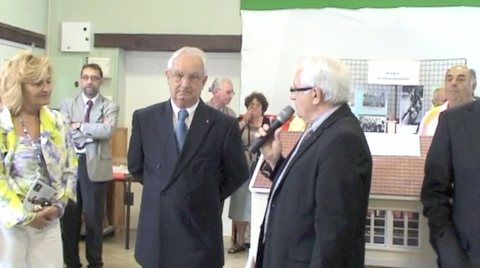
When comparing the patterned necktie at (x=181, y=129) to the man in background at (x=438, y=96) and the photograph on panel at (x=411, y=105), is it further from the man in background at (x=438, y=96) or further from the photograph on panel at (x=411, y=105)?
the photograph on panel at (x=411, y=105)

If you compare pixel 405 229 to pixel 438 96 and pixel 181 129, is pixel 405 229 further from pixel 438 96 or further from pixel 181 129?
pixel 438 96

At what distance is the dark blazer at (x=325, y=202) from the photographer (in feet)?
5.50

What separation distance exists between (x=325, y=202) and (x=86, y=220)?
3057 millimetres

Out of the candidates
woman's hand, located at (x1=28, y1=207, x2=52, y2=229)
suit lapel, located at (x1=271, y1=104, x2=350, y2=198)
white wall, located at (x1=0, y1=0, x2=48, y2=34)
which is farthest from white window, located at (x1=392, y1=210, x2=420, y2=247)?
white wall, located at (x1=0, y1=0, x2=48, y2=34)

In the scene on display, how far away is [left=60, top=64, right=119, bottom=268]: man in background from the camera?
4316mm

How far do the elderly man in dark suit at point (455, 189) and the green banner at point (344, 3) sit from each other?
3.94 m

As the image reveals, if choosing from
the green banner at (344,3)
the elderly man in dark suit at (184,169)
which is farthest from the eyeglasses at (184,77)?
the green banner at (344,3)

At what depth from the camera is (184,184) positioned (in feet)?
7.27

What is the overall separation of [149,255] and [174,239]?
128 mm

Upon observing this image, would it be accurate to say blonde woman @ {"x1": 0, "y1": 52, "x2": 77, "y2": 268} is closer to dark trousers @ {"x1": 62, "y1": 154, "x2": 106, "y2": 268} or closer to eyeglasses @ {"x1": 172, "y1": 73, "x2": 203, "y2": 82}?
eyeglasses @ {"x1": 172, "y1": 73, "x2": 203, "y2": 82}

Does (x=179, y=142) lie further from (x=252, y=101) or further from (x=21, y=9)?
(x=21, y=9)

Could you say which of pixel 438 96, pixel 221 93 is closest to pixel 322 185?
pixel 221 93

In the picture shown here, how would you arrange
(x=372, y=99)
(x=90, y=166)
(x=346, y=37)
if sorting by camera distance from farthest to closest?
(x=346, y=37) < (x=372, y=99) < (x=90, y=166)

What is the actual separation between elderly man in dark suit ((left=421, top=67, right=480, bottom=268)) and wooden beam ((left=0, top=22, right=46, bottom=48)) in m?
4.40
